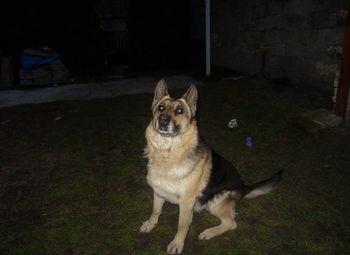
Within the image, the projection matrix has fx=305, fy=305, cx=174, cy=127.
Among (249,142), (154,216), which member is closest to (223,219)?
(154,216)

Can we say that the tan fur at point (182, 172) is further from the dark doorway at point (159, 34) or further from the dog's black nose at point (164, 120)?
the dark doorway at point (159, 34)

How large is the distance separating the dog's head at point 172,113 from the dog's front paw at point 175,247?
1.21 meters

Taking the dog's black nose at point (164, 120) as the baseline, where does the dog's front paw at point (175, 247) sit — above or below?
below

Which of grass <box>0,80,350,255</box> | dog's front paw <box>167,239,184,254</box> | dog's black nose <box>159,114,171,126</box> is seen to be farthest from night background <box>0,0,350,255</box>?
dog's black nose <box>159,114,171,126</box>

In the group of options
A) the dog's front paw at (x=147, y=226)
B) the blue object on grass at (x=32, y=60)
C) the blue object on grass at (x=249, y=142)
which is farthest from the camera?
A: the blue object on grass at (x=32, y=60)

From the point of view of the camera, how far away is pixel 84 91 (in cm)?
991

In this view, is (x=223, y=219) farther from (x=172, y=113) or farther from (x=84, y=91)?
(x=84, y=91)

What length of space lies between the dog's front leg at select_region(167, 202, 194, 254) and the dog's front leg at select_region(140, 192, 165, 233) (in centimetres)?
41

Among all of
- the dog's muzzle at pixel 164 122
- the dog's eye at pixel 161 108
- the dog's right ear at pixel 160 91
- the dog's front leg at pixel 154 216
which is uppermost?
the dog's right ear at pixel 160 91

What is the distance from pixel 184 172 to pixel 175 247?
Answer: 0.86 meters

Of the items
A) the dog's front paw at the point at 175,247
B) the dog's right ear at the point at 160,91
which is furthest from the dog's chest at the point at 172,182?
the dog's right ear at the point at 160,91

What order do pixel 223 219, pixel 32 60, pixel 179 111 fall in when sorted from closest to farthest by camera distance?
pixel 179 111
pixel 223 219
pixel 32 60

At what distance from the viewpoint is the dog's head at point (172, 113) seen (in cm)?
335

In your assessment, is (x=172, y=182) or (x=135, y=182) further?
(x=135, y=182)
